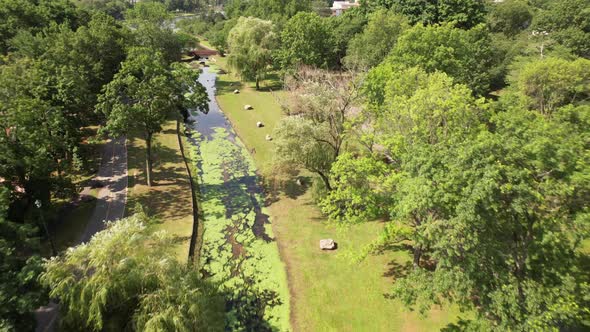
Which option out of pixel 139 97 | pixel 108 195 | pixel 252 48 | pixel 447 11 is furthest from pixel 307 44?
pixel 108 195

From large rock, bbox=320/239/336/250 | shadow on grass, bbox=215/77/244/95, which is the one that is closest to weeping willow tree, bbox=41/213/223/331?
large rock, bbox=320/239/336/250

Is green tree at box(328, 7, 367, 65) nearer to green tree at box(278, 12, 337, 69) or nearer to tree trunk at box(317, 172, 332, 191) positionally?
green tree at box(278, 12, 337, 69)

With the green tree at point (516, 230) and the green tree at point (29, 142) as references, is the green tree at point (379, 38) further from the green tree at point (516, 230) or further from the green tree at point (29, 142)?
the green tree at point (29, 142)

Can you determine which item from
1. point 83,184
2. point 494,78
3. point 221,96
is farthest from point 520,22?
point 83,184

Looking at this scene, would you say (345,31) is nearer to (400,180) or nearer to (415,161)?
(400,180)

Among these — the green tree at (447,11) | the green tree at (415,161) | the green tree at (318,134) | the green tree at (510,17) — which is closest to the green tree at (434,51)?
the green tree at (318,134)

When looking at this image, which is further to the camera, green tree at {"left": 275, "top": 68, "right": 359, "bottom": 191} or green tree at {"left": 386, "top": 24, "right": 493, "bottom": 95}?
green tree at {"left": 386, "top": 24, "right": 493, "bottom": 95}
